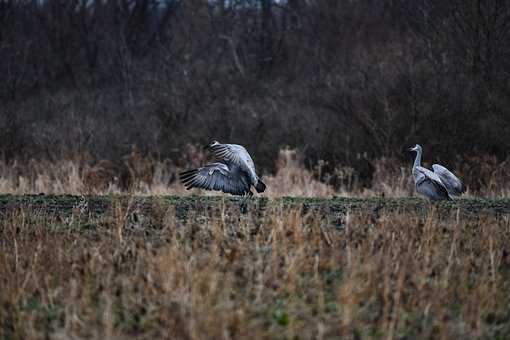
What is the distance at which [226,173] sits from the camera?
9.98m

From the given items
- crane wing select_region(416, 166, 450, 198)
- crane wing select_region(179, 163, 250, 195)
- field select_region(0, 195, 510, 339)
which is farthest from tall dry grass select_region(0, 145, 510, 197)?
field select_region(0, 195, 510, 339)

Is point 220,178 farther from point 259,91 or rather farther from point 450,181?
point 259,91

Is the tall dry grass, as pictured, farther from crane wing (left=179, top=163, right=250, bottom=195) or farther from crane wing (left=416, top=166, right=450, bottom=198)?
crane wing (left=416, top=166, right=450, bottom=198)

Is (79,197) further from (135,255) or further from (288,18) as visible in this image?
(288,18)

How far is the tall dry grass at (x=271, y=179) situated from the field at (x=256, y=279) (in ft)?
14.5

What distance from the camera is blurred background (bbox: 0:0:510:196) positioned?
1487cm

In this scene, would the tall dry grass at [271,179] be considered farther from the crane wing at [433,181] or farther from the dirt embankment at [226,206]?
the crane wing at [433,181]

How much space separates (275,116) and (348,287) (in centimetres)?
1528

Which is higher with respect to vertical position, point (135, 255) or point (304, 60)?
point (304, 60)

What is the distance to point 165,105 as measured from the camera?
67.7 ft

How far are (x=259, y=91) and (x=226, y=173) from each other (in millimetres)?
13990

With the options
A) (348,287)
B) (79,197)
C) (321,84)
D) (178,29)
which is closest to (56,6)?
(178,29)

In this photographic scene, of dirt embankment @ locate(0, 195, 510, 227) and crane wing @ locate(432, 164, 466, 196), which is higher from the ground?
crane wing @ locate(432, 164, 466, 196)

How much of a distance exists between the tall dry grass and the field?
442 centimetres
